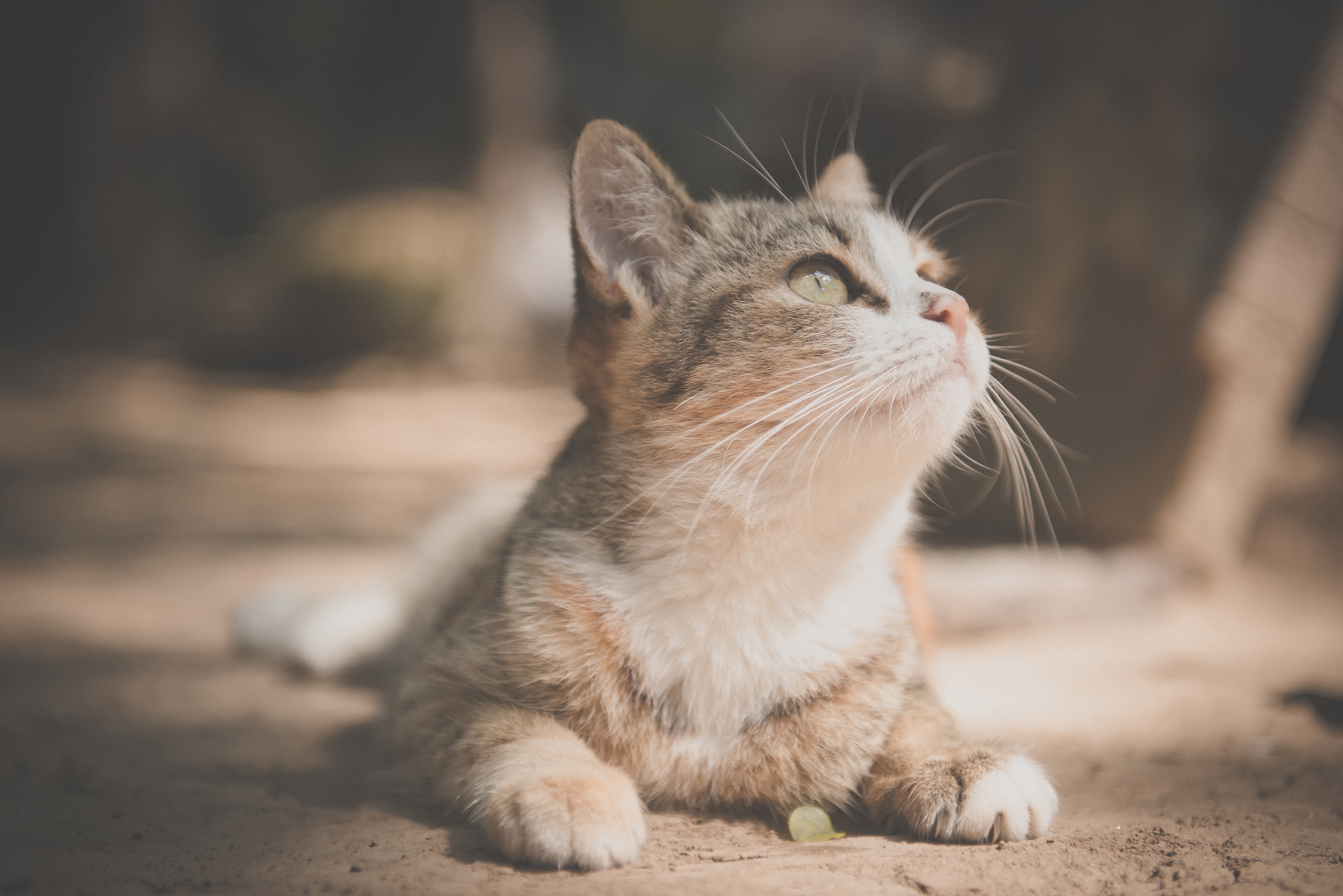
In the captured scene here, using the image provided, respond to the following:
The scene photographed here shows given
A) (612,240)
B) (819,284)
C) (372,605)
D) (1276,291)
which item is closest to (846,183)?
(819,284)

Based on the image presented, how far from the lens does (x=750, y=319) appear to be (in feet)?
7.06

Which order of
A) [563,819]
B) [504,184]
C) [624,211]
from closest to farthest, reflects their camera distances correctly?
[563,819] → [624,211] → [504,184]

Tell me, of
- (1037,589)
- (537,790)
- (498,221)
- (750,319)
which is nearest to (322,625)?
(537,790)

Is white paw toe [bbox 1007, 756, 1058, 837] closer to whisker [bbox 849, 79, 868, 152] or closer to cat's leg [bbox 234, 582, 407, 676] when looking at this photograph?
whisker [bbox 849, 79, 868, 152]

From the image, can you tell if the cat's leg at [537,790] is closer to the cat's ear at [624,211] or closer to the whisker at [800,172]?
the cat's ear at [624,211]

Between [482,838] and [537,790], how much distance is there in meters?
0.23

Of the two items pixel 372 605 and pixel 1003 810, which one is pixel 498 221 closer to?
pixel 372 605

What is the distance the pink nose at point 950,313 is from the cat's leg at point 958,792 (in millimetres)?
934

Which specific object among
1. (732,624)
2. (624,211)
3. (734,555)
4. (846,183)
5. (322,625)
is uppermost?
(846,183)

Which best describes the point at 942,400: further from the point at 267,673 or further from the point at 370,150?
the point at 370,150

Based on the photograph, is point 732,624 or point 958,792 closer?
point 958,792

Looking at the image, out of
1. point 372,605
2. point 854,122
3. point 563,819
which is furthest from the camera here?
point 372,605

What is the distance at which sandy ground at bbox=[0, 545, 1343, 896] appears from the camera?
5.69 feet

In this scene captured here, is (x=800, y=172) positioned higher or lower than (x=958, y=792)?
higher
